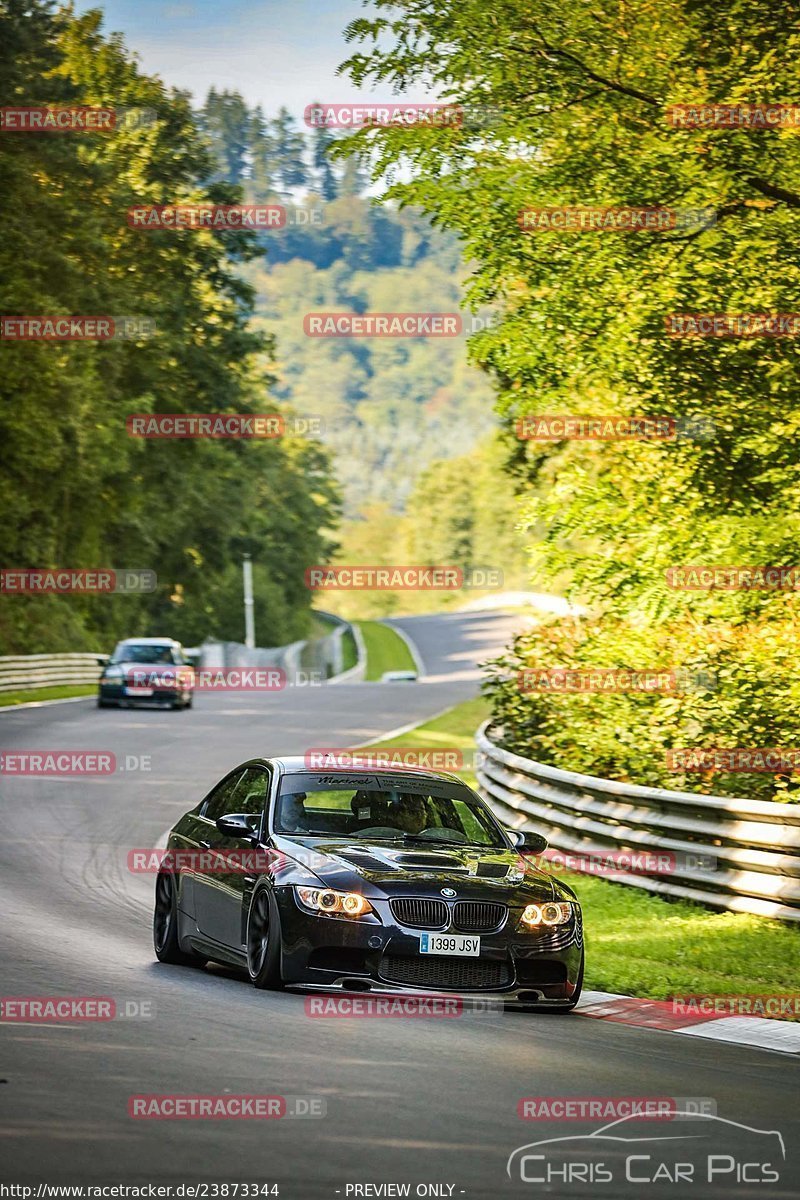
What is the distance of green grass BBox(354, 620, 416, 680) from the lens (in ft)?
334

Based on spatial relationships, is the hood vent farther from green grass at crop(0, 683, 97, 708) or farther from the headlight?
green grass at crop(0, 683, 97, 708)

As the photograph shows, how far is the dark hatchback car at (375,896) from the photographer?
9328 mm

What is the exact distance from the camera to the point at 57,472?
185 ft

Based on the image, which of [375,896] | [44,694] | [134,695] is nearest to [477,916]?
[375,896]

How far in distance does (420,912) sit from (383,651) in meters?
102

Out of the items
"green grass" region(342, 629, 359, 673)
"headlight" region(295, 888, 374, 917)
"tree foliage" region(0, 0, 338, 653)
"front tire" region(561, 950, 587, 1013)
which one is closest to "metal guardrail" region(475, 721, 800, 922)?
"front tire" region(561, 950, 587, 1013)

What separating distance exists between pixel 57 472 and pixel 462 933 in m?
48.9

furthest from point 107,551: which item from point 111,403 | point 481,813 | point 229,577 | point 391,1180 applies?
point 391,1180

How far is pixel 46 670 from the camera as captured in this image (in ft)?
158

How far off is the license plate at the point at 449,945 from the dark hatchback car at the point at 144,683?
3101 cm

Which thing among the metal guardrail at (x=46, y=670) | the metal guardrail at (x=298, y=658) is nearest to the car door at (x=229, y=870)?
the metal guardrail at (x=46, y=670)

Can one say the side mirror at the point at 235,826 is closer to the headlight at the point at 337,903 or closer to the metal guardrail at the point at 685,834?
the headlight at the point at 337,903

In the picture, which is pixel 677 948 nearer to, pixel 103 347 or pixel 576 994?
pixel 576 994

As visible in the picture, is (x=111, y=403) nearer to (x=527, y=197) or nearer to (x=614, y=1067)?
(x=527, y=197)
